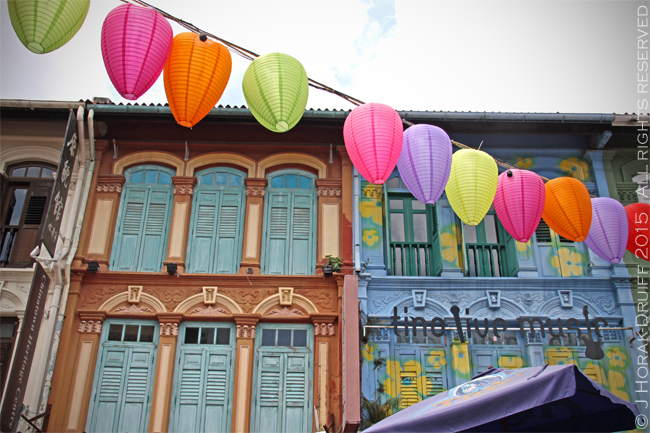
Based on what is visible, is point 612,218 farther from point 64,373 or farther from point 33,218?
point 33,218

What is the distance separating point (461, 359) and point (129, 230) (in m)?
5.21

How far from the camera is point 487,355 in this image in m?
7.91

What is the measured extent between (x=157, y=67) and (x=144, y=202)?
13.5 feet

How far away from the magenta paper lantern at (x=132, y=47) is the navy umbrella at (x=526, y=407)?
3.48 meters

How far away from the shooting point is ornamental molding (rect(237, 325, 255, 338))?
782 cm

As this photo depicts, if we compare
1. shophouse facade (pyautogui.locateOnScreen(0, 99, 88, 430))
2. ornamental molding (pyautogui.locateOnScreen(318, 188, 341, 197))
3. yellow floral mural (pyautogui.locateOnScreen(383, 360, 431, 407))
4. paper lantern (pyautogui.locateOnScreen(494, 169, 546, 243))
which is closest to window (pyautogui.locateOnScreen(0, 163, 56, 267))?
shophouse facade (pyautogui.locateOnScreen(0, 99, 88, 430))

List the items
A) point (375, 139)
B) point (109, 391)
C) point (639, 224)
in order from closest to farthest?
point (375, 139)
point (639, 224)
point (109, 391)

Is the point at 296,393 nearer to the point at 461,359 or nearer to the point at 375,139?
the point at 461,359

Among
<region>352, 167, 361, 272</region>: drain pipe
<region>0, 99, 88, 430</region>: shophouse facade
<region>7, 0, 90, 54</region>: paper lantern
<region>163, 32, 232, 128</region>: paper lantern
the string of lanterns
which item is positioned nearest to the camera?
<region>7, 0, 90, 54</region>: paper lantern

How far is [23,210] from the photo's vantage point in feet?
28.6

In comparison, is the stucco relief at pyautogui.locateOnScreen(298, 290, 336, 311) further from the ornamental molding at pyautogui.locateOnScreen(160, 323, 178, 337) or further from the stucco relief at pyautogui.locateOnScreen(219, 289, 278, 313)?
the ornamental molding at pyautogui.locateOnScreen(160, 323, 178, 337)

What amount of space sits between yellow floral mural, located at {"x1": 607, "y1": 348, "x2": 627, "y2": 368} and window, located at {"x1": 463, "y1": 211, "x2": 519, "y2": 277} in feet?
5.46

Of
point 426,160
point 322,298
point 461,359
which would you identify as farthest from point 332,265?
point 426,160

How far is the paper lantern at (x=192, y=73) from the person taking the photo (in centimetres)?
512
